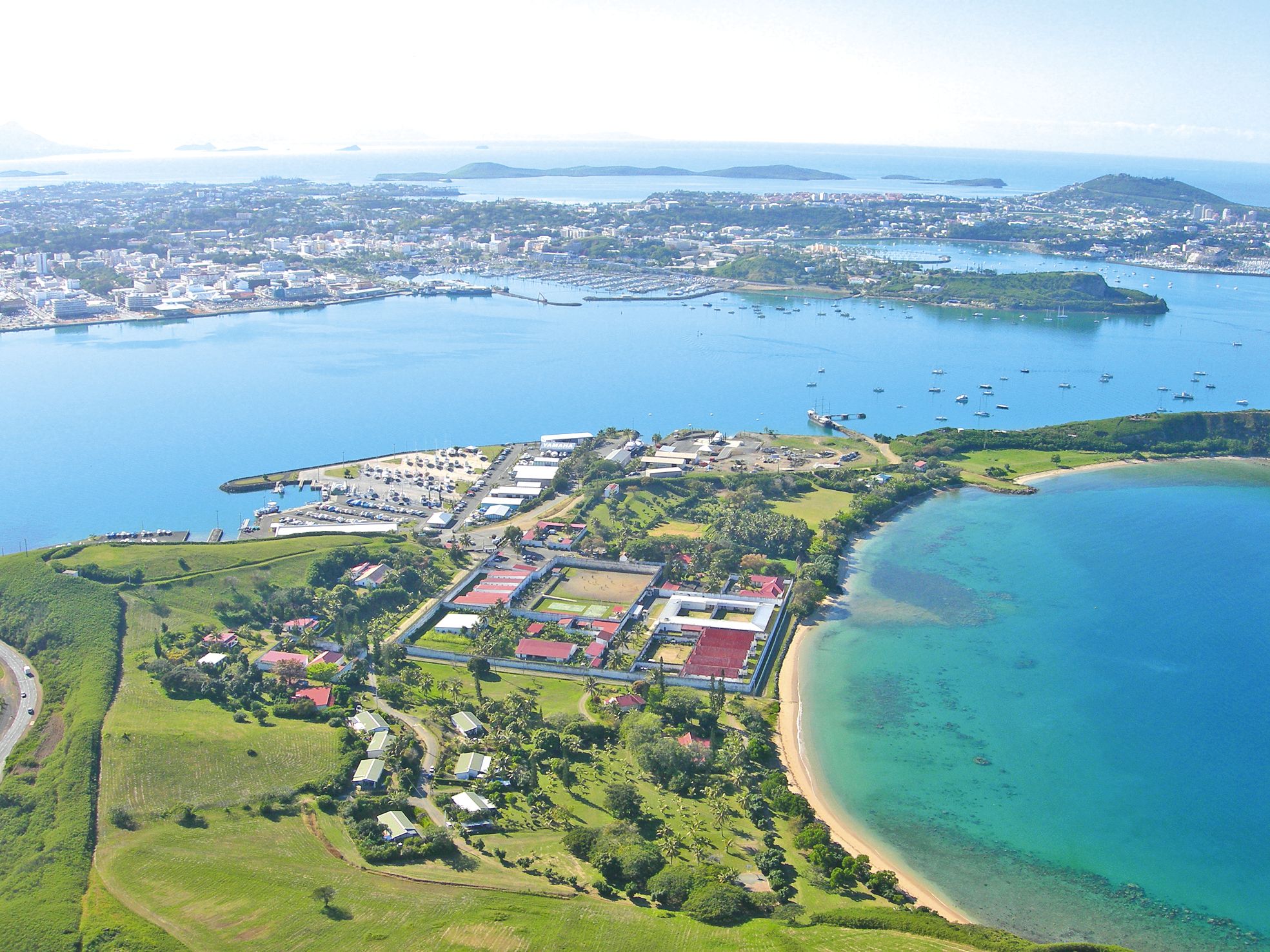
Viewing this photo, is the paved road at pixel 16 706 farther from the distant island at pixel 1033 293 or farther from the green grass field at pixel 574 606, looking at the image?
the distant island at pixel 1033 293

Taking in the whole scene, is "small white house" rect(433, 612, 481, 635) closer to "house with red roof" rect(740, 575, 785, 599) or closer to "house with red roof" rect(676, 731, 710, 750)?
"house with red roof" rect(676, 731, 710, 750)

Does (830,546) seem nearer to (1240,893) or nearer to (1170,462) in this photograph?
(1240,893)

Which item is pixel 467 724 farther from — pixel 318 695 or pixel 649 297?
pixel 649 297

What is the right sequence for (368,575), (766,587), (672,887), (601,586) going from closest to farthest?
1. (672,887)
2. (766,587)
3. (368,575)
4. (601,586)

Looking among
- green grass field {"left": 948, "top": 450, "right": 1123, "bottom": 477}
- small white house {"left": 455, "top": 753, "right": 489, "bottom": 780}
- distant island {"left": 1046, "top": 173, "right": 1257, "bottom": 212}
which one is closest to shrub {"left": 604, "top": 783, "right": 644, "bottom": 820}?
small white house {"left": 455, "top": 753, "right": 489, "bottom": 780}

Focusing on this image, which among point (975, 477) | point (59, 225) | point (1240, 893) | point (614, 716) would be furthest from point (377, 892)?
point (59, 225)

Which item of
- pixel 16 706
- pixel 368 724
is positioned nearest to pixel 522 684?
pixel 368 724

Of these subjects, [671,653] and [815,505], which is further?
[815,505]
